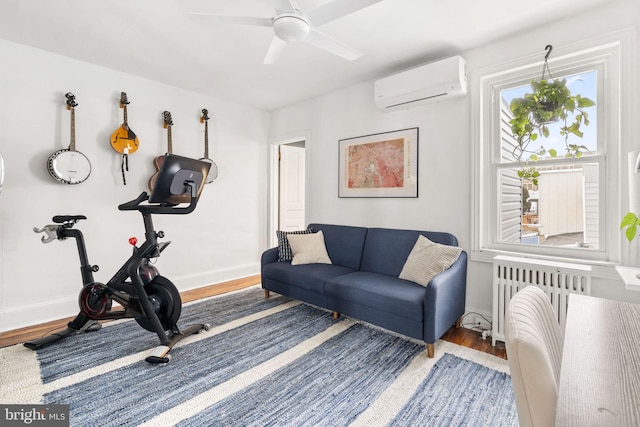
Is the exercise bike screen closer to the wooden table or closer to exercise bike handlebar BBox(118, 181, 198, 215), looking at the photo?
exercise bike handlebar BBox(118, 181, 198, 215)

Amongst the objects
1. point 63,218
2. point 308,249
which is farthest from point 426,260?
point 63,218

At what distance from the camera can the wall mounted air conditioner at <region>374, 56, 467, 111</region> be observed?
2708mm

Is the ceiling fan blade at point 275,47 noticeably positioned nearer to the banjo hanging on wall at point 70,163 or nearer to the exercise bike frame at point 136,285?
the exercise bike frame at point 136,285

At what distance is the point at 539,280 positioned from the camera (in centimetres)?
223

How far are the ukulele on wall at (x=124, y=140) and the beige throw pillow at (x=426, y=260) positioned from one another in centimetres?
313

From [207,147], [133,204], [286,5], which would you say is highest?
[286,5]

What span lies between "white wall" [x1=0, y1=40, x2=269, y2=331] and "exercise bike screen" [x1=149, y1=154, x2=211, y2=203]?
159cm

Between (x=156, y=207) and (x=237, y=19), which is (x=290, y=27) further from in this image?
(x=156, y=207)

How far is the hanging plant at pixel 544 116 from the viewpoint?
2.34 meters

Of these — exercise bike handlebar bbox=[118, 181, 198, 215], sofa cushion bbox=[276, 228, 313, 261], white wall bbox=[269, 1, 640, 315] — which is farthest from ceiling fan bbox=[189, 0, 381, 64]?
sofa cushion bbox=[276, 228, 313, 261]

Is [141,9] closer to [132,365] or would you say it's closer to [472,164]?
[132,365]

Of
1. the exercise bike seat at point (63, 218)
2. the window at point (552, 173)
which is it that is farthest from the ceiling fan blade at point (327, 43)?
the exercise bike seat at point (63, 218)

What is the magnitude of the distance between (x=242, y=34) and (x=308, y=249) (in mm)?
2140

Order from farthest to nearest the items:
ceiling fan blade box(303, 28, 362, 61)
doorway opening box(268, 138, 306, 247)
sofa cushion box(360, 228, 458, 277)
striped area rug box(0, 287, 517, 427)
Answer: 1. doorway opening box(268, 138, 306, 247)
2. sofa cushion box(360, 228, 458, 277)
3. ceiling fan blade box(303, 28, 362, 61)
4. striped area rug box(0, 287, 517, 427)
